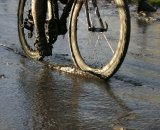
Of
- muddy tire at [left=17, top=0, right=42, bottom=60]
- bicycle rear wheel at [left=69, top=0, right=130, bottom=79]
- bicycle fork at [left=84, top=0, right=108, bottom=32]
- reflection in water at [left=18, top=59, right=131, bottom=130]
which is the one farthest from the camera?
muddy tire at [left=17, top=0, right=42, bottom=60]

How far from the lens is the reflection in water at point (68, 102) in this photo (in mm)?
3740

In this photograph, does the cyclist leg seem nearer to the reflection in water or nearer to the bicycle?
A: the bicycle

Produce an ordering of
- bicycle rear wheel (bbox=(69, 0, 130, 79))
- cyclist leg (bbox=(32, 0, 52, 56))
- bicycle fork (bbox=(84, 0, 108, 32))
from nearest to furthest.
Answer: bicycle rear wheel (bbox=(69, 0, 130, 79)), bicycle fork (bbox=(84, 0, 108, 32)), cyclist leg (bbox=(32, 0, 52, 56))

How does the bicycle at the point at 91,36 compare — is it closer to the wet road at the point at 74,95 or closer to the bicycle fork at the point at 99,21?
the bicycle fork at the point at 99,21

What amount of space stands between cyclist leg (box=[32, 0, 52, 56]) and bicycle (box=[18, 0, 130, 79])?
71 millimetres

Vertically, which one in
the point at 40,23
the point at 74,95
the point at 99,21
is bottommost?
the point at 74,95

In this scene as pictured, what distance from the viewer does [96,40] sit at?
6438mm

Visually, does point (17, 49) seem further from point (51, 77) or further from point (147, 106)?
point (147, 106)

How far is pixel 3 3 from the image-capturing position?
1254 centimetres

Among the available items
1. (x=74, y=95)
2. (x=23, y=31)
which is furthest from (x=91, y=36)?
(x=74, y=95)

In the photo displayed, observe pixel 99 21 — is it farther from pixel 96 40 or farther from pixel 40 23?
pixel 96 40

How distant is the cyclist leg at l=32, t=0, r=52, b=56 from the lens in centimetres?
568

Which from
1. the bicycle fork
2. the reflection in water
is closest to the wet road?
the reflection in water

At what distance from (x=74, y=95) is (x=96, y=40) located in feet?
6.44
